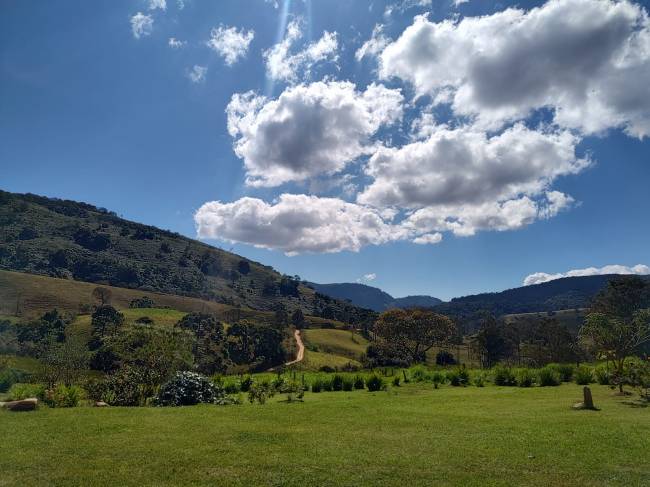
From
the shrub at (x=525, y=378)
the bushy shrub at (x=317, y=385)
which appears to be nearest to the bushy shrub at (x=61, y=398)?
the bushy shrub at (x=317, y=385)

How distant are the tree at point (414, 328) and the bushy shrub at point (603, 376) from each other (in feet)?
141

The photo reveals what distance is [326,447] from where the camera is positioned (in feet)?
35.2

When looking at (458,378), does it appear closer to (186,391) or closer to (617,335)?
(617,335)

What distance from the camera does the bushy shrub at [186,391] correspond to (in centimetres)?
1753

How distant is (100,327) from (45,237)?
96.5 m

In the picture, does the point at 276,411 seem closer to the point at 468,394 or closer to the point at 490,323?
the point at 468,394

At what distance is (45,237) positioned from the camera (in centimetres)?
14938

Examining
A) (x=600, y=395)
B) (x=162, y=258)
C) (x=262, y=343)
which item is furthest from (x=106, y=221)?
(x=600, y=395)

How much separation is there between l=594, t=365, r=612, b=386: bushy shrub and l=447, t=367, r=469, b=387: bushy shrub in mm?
6991

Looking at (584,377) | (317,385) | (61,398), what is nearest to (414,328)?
(317,385)

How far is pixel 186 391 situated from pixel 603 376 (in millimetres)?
19794

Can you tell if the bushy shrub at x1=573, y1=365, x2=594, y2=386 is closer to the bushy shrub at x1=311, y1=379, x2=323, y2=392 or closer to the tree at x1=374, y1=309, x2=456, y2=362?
the bushy shrub at x1=311, y1=379, x2=323, y2=392

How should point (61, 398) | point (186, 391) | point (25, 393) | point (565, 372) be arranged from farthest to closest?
point (565, 372), point (25, 393), point (186, 391), point (61, 398)

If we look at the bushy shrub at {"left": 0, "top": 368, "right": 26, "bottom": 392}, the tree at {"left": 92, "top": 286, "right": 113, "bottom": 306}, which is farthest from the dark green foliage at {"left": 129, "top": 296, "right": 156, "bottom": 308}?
the bushy shrub at {"left": 0, "top": 368, "right": 26, "bottom": 392}
